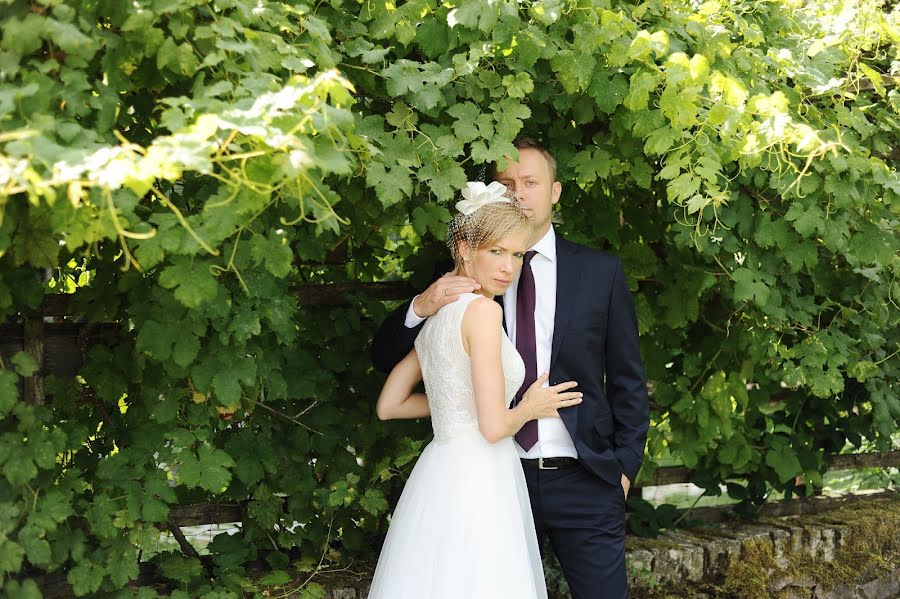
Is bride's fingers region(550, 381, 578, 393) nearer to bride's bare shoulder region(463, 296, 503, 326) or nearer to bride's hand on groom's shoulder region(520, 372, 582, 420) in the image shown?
bride's hand on groom's shoulder region(520, 372, 582, 420)

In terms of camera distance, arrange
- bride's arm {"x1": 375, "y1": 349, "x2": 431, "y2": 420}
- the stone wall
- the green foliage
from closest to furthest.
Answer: the green foliage
bride's arm {"x1": 375, "y1": 349, "x2": 431, "y2": 420}
the stone wall

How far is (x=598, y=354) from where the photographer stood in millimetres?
3207

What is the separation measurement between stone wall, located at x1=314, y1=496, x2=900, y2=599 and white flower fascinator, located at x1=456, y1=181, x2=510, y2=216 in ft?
6.22

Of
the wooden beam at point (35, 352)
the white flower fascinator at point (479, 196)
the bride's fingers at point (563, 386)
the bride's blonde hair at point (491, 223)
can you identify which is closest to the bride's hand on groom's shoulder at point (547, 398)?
the bride's fingers at point (563, 386)

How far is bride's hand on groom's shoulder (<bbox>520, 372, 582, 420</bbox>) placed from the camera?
2.98 meters

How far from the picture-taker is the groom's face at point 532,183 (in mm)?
3215

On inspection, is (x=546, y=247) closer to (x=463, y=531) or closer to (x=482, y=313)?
(x=482, y=313)

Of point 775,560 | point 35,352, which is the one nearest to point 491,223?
point 35,352

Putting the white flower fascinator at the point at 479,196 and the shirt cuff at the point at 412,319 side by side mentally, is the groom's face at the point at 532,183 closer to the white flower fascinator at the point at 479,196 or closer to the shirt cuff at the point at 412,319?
the white flower fascinator at the point at 479,196

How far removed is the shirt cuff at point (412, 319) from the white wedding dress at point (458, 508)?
0.11 meters

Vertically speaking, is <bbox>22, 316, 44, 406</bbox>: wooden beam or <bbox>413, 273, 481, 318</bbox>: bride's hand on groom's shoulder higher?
<bbox>413, 273, 481, 318</bbox>: bride's hand on groom's shoulder

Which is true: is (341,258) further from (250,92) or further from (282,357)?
(250,92)

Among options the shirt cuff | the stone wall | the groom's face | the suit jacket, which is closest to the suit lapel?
the suit jacket

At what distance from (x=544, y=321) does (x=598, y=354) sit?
22 cm
